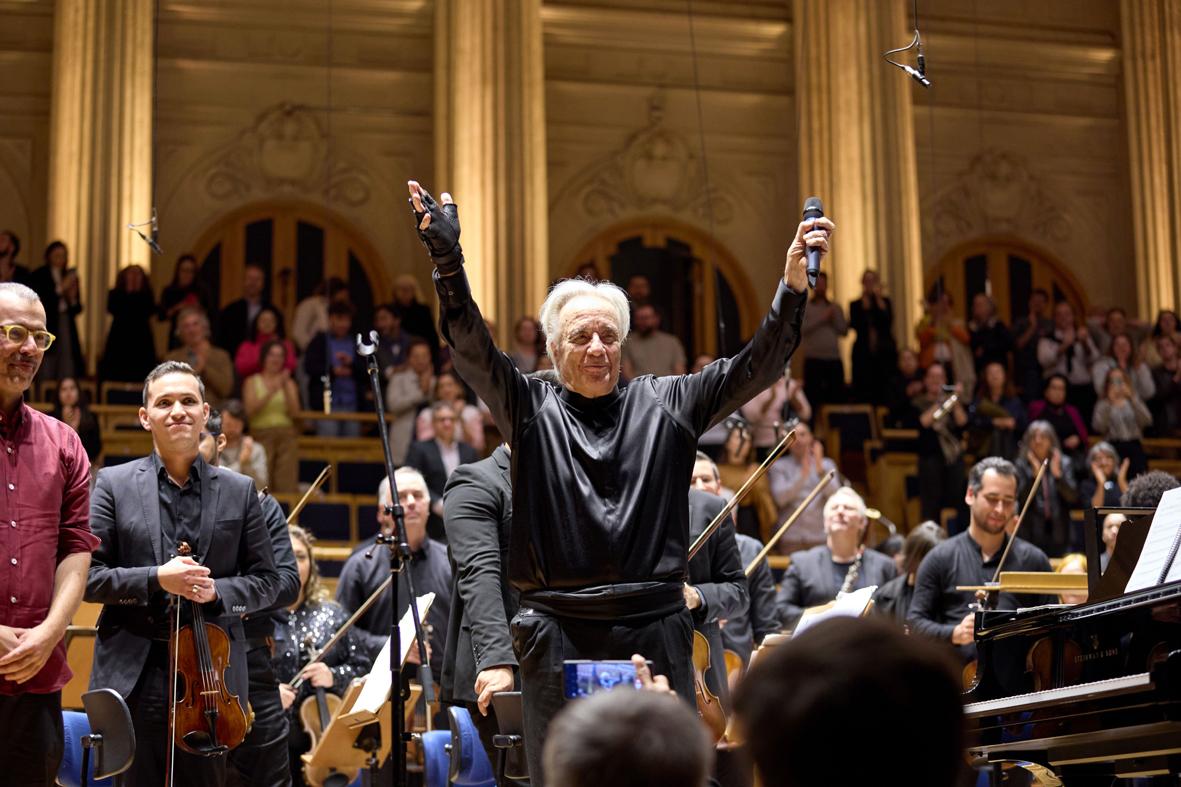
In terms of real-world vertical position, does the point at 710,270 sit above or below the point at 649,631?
above

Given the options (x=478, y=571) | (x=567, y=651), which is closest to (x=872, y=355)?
(x=478, y=571)

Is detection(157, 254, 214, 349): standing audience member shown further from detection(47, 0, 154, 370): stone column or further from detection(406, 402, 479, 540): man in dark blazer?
detection(406, 402, 479, 540): man in dark blazer

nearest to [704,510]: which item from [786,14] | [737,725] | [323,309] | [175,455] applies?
[175,455]

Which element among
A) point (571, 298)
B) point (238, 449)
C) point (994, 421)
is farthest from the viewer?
point (994, 421)

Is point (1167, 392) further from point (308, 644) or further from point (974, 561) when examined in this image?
point (308, 644)

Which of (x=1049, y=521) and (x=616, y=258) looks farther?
(x=616, y=258)

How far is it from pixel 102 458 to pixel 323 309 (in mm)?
3075

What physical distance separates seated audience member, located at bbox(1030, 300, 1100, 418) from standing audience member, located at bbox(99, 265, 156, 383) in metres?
7.06

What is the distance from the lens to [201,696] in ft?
13.6

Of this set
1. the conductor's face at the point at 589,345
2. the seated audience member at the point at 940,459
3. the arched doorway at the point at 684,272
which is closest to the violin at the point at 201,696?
the conductor's face at the point at 589,345

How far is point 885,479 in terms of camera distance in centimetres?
1198

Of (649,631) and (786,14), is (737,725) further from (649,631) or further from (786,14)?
(786,14)

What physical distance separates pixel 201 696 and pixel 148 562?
17.1 inches

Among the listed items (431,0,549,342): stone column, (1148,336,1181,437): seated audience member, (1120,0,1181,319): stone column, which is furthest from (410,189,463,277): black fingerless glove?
(1120,0,1181,319): stone column
